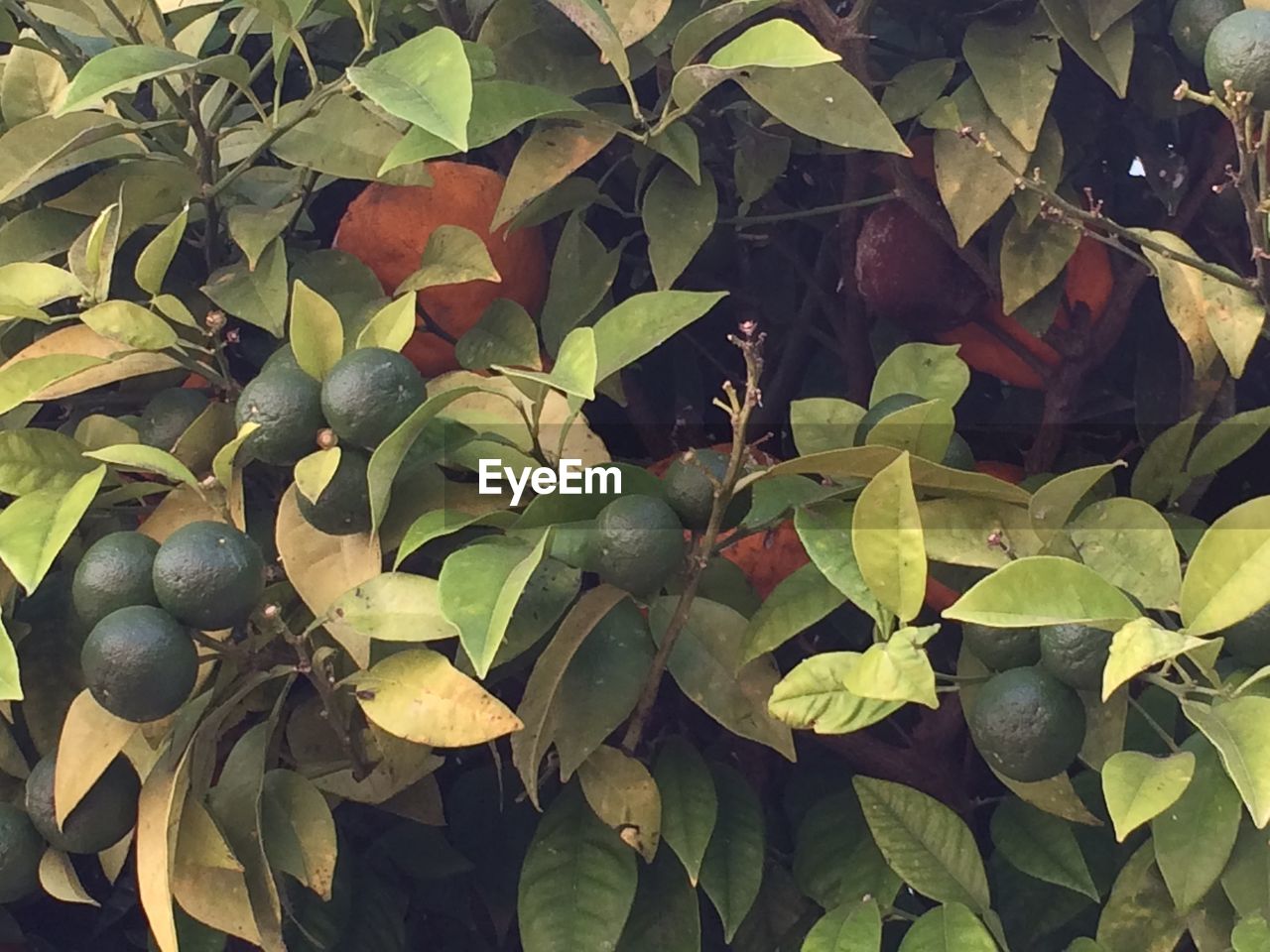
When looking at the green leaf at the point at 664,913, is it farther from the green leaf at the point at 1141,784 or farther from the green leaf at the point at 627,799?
the green leaf at the point at 1141,784

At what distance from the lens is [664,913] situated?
808 millimetres

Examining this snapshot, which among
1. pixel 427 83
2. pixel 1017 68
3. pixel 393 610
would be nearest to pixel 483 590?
pixel 393 610

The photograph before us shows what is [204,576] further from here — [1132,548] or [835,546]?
[1132,548]

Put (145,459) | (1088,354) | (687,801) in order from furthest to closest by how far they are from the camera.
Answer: (1088,354) → (687,801) → (145,459)

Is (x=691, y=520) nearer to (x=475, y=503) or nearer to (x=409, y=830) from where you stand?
(x=475, y=503)

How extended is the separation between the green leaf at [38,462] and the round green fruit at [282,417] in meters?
0.10

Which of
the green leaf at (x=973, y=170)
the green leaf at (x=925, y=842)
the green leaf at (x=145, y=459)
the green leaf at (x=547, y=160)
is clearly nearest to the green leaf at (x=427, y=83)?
the green leaf at (x=547, y=160)

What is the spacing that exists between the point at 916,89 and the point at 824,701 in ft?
1.45

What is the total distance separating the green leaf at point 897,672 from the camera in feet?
1.96

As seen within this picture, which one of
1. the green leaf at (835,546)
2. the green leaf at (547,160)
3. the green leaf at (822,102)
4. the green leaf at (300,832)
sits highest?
the green leaf at (822,102)

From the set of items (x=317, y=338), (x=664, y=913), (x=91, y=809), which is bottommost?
(x=664, y=913)

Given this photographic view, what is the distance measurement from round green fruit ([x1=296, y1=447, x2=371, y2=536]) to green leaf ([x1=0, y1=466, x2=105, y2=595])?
0.11 m

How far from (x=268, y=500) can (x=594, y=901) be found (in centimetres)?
30

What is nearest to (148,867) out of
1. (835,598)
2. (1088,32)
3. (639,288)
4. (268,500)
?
(268,500)
